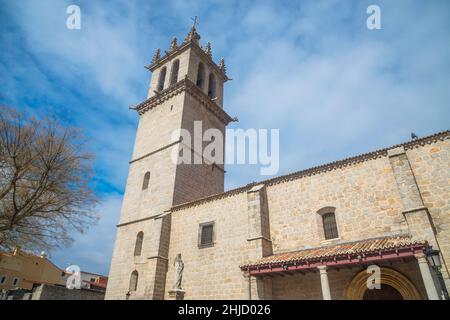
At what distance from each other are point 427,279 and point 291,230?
5336 millimetres

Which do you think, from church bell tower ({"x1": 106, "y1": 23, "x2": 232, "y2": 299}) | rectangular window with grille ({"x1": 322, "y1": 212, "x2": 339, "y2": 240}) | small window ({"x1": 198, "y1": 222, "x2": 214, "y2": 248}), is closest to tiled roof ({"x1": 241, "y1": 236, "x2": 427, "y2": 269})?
rectangular window with grille ({"x1": 322, "y1": 212, "x2": 339, "y2": 240})

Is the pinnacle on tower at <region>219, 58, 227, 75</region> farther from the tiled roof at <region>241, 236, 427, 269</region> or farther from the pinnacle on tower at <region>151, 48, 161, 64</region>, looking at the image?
the tiled roof at <region>241, 236, 427, 269</region>

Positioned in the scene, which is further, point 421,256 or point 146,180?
point 146,180

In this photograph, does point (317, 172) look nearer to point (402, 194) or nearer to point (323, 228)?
point (323, 228)

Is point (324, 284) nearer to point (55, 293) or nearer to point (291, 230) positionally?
point (291, 230)

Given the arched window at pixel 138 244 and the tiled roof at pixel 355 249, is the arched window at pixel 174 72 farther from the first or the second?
the tiled roof at pixel 355 249

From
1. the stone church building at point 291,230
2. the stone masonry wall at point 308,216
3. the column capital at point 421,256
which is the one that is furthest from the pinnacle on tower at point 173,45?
the column capital at point 421,256

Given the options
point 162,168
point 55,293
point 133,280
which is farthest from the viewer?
point 55,293

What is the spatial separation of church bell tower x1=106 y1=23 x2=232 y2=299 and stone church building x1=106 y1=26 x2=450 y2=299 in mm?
93

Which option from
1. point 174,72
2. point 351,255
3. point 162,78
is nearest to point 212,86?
point 174,72

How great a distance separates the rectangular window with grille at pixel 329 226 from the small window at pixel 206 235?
5404mm

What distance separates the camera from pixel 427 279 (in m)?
7.71

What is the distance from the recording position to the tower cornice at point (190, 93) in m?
21.1

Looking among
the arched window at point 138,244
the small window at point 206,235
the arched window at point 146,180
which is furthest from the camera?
the arched window at point 146,180
